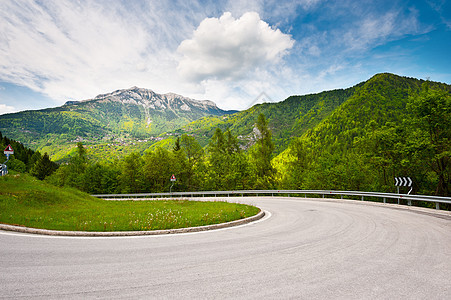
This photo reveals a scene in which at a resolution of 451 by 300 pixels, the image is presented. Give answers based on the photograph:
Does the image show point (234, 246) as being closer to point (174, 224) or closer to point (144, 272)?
point (144, 272)

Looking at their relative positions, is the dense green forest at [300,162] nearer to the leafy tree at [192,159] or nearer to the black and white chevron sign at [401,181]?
the leafy tree at [192,159]

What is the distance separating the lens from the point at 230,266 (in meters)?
4.70

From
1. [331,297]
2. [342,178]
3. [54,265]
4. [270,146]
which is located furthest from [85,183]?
[331,297]

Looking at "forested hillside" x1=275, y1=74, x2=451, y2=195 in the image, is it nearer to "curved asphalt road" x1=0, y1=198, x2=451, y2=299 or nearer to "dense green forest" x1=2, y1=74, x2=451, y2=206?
"dense green forest" x1=2, y1=74, x2=451, y2=206

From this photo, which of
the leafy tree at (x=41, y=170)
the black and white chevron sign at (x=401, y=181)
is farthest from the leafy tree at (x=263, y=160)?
the leafy tree at (x=41, y=170)

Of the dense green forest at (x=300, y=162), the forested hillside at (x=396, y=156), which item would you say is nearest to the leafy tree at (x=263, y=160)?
the dense green forest at (x=300, y=162)

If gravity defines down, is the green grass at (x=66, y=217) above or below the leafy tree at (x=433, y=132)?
below

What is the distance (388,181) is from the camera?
92.5 feet

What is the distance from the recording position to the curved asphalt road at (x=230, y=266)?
365 cm

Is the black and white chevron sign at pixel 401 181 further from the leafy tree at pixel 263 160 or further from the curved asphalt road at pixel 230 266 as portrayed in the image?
the leafy tree at pixel 263 160

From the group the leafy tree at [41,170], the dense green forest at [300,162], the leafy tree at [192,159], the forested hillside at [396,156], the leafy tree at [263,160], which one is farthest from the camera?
the leafy tree at [41,170]

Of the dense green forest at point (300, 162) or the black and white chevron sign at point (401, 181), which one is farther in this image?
the dense green forest at point (300, 162)

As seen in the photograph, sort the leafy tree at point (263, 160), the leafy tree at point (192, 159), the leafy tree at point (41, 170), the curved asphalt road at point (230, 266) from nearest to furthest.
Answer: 1. the curved asphalt road at point (230, 266)
2. the leafy tree at point (263, 160)
3. the leafy tree at point (192, 159)
4. the leafy tree at point (41, 170)

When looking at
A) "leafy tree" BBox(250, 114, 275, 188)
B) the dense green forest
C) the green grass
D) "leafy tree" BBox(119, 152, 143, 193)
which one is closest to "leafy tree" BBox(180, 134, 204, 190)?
the dense green forest
